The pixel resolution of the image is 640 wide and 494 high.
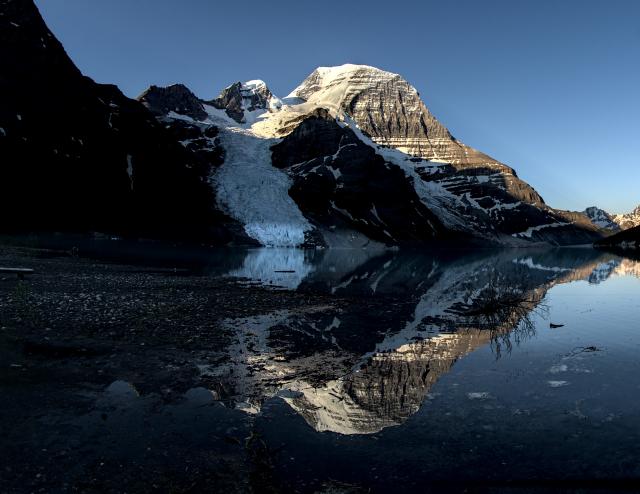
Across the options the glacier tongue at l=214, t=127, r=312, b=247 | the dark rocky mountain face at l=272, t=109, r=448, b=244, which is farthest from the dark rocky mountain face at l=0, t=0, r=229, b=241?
the dark rocky mountain face at l=272, t=109, r=448, b=244

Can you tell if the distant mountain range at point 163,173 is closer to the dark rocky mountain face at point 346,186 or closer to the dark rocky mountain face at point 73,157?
the dark rocky mountain face at point 73,157

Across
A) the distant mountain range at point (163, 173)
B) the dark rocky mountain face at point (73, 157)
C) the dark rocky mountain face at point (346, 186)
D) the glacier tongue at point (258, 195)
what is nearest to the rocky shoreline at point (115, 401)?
the distant mountain range at point (163, 173)

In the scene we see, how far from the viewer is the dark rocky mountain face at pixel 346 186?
159250 mm

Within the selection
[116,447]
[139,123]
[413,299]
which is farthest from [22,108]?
[116,447]

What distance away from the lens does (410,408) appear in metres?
10.9

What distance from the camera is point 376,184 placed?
605 feet

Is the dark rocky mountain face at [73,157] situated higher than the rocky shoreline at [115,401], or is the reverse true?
the dark rocky mountain face at [73,157]

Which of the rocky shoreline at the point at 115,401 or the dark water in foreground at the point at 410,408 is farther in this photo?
the dark water in foreground at the point at 410,408

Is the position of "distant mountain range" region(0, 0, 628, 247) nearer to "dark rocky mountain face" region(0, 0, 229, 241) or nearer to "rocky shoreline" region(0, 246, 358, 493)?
"dark rocky mountain face" region(0, 0, 229, 241)

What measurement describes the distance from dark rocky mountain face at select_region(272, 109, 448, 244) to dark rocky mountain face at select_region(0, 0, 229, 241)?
40518 millimetres

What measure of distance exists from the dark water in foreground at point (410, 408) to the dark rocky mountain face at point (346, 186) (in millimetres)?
131684

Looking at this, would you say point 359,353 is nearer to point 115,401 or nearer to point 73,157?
point 115,401

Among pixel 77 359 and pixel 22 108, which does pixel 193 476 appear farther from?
pixel 22 108

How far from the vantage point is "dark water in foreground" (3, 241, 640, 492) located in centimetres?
802
